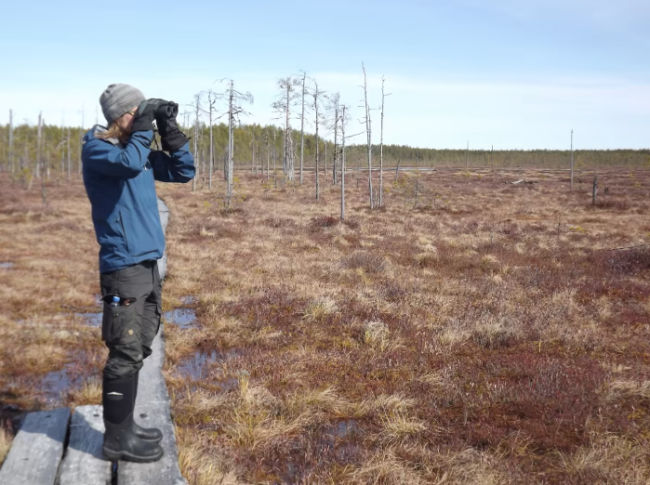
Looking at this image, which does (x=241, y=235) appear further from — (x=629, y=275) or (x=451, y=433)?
(x=451, y=433)

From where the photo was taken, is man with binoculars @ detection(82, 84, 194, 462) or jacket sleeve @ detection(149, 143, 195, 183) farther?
jacket sleeve @ detection(149, 143, 195, 183)

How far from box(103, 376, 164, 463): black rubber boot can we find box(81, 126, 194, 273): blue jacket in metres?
0.76

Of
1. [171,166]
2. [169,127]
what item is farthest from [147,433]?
[169,127]

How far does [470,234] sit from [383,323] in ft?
39.0

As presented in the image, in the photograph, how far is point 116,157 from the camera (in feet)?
8.88

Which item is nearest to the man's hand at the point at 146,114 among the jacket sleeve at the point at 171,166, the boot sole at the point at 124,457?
the jacket sleeve at the point at 171,166

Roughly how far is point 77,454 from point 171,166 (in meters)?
1.98

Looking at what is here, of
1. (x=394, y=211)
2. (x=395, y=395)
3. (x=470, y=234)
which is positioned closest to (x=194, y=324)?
(x=395, y=395)

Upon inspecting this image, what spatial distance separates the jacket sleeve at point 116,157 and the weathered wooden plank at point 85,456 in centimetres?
184

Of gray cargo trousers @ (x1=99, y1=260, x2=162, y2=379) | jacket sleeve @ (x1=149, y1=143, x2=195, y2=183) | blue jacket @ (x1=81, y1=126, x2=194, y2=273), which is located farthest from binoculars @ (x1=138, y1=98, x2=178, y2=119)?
gray cargo trousers @ (x1=99, y1=260, x2=162, y2=379)

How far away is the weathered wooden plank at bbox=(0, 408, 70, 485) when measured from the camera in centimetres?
300

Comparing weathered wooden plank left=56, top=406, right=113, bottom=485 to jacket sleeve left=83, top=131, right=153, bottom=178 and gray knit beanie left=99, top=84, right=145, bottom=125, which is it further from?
gray knit beanie left=99, top=84, right=145, bottom=125

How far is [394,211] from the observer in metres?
26.4

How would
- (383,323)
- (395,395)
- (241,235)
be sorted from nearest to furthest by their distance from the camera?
(395,395), (383,323), (241,235)
